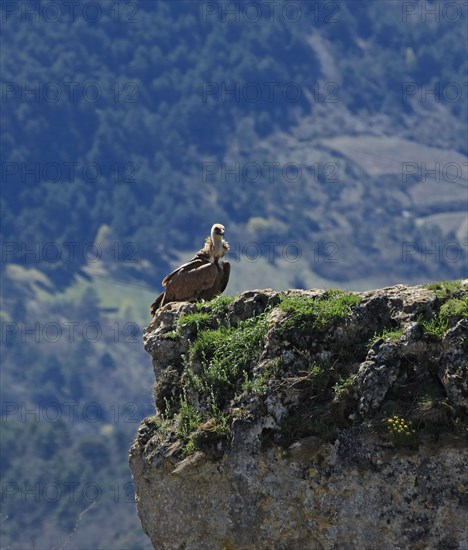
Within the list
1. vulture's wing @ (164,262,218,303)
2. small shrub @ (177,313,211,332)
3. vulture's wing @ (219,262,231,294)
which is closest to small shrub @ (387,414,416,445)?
small shrub @ (177,313,211,332)

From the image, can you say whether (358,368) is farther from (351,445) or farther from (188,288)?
(188,288)

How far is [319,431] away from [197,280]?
677cm

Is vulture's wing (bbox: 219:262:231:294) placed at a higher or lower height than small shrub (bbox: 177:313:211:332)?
higher

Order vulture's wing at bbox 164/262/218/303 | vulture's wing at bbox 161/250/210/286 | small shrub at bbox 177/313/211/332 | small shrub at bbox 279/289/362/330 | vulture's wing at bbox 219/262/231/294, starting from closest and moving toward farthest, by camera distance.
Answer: small shrub at bbox 279/289/362/330, small shrub at bbox 177/313/211/332, vulture's wing at bbox 164/262/218/303, vulture's wing at bbox 161/250/210/286, vulture's wing at bbox 219/262/231/294

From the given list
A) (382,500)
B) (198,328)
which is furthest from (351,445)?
(198,328)

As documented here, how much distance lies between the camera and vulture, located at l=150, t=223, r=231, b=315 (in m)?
23.6

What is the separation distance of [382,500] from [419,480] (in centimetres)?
50

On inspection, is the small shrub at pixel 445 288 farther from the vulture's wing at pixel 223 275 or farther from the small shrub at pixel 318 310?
the vulture's wing at pixel 223 275

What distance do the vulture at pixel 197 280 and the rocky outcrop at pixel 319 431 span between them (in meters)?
4.50

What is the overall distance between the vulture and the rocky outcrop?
4.50 m

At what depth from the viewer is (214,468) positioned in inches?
706

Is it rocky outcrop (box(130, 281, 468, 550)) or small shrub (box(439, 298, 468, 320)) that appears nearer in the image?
rocky outcrop (box(130, 281, 468, 550))

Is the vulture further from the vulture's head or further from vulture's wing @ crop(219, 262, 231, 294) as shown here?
the vulture's head

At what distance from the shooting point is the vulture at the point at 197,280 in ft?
77.6
